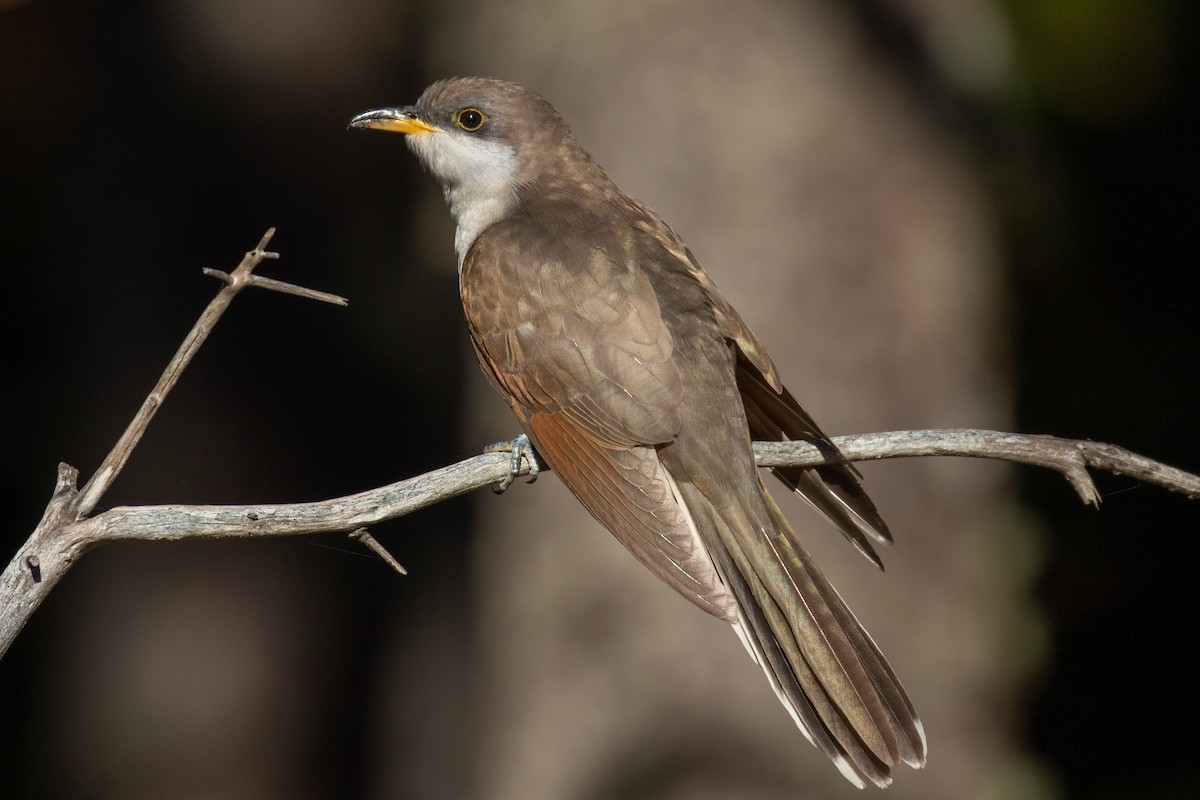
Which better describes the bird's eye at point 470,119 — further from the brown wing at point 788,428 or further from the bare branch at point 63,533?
the bare branch at point 63,533

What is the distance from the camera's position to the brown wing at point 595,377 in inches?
132

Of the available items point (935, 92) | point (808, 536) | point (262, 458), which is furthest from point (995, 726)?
point (262, 458)

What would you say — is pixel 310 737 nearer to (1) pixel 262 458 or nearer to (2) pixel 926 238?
(1) pixel 262 458

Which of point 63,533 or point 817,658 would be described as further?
point 817,658

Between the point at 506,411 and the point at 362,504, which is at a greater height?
the point at 506,411

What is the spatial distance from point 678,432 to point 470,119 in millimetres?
1605

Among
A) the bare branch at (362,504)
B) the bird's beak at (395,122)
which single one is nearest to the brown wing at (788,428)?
the bare branch at (362,504)

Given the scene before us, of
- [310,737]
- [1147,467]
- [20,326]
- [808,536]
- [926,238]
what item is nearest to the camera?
[1147,467]

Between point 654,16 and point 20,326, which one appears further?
point 20,326

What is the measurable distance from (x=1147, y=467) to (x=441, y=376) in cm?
659

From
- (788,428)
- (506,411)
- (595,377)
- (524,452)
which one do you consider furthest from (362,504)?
(506,411)

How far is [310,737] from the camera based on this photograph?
8180mm

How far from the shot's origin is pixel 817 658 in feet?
10.6

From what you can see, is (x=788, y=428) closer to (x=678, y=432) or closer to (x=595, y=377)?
(x=678, y=432)
